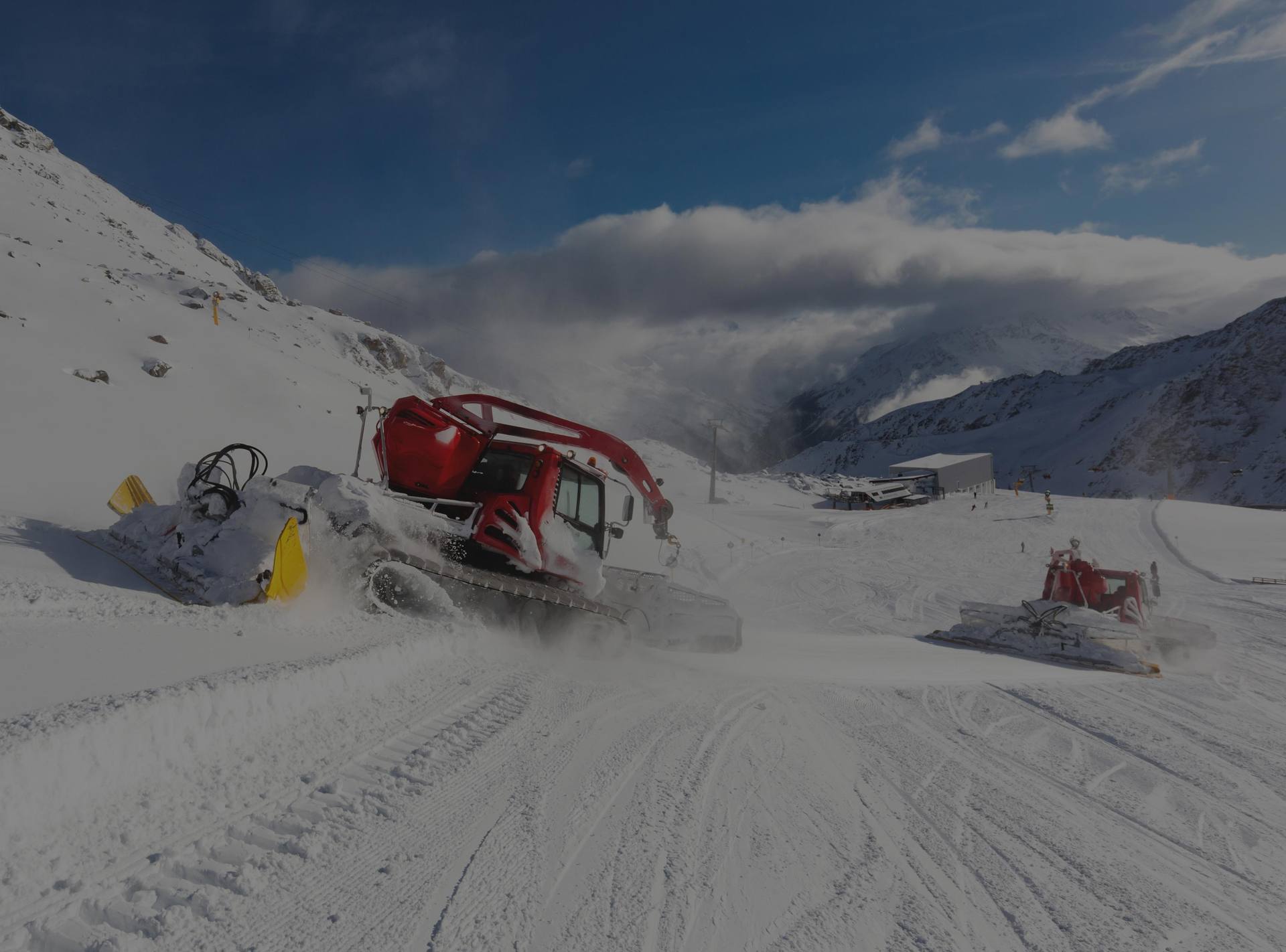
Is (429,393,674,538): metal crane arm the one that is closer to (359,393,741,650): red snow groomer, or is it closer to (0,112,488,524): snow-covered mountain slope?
(359,393,741,650): red snow groomer

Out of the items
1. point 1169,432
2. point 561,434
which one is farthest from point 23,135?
point 1169,432

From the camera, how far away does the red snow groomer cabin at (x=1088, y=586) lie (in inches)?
489

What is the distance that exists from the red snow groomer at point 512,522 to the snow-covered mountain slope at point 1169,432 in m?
100

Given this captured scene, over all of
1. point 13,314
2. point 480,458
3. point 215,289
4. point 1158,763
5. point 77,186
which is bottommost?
point 1158,763

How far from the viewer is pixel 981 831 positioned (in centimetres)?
371

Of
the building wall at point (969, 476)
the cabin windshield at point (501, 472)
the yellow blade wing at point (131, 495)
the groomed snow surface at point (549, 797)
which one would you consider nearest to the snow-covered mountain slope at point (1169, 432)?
the building wall at point (969, 476)

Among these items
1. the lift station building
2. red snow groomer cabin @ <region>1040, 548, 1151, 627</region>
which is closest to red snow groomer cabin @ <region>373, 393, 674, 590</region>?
red snow groomer cabin @ <region>1040, 548, 1151, 627</region>

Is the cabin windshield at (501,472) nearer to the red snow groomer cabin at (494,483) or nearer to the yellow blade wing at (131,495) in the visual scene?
the red snow groomer cabin at (494,483)

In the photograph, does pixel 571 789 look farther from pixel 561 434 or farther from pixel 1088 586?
pixel 1088 586

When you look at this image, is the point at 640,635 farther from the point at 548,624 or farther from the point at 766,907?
the point at 766,907

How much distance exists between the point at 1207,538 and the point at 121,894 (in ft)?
140

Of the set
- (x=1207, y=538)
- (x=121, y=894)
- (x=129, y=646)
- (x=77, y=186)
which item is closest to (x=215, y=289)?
(x=77, y=186)

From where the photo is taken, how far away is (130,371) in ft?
69.8

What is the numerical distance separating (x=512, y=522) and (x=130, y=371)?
20347 millimetres
